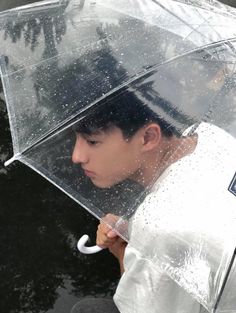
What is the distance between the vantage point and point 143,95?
5.61ft

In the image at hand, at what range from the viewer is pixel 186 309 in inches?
66.7

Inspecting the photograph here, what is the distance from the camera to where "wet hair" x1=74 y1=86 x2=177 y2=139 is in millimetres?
1702

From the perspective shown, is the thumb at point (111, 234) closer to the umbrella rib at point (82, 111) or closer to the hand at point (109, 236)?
the hand at point (109, 236)

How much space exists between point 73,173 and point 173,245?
Result: 0.50 meters

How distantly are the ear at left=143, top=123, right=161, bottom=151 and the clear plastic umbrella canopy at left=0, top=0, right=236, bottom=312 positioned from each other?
45 mm

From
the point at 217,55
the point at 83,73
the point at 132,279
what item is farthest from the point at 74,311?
the point at 217,55

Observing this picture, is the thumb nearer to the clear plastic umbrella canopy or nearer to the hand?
the hand

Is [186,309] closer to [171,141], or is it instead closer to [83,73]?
[171,141]

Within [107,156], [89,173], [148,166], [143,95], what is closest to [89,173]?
[89,173]

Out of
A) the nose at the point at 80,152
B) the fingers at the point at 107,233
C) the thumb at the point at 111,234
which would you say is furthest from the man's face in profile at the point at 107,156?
the thumb at the point at 111,234

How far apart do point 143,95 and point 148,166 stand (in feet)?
0.79

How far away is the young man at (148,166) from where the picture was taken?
1638mm

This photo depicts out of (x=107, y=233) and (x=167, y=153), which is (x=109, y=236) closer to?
(x=107, y=233)

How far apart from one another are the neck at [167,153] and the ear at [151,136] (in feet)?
0.06
